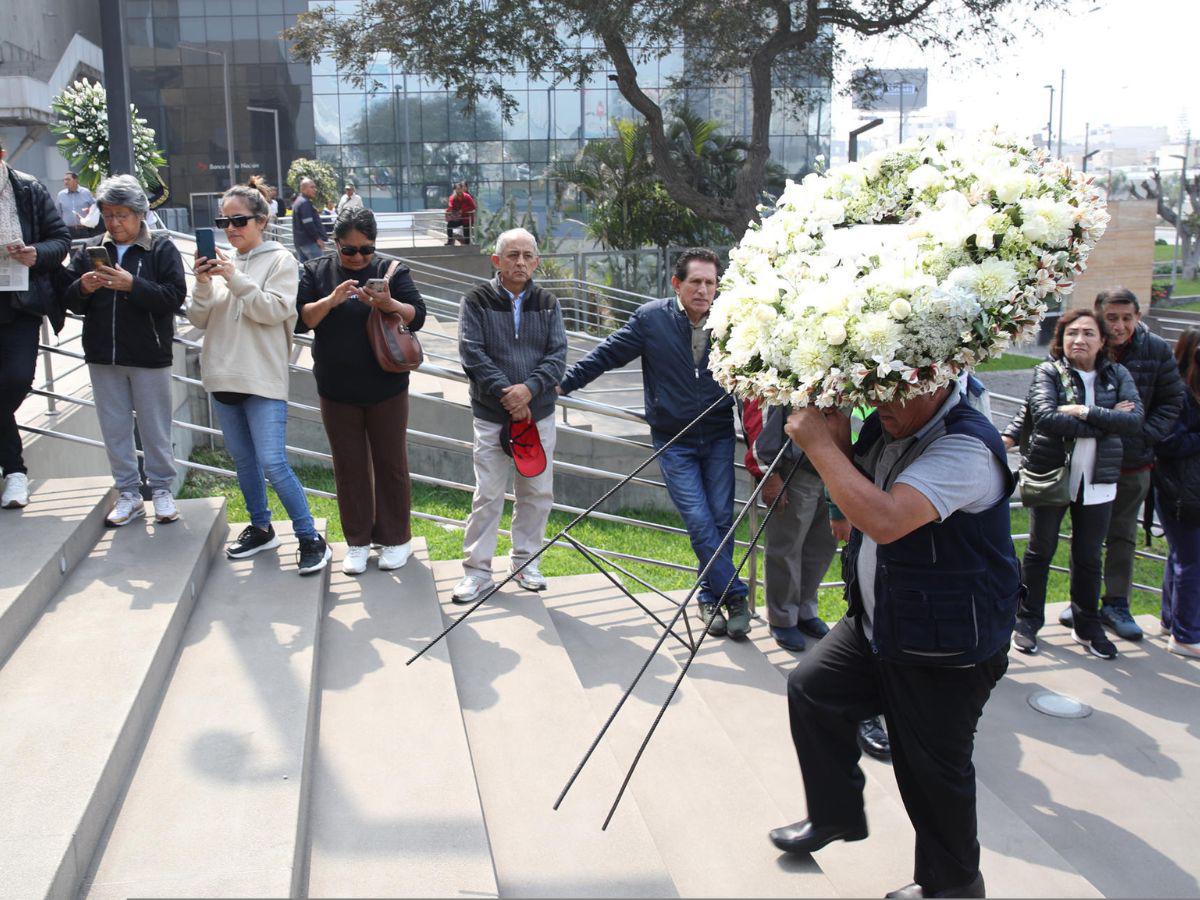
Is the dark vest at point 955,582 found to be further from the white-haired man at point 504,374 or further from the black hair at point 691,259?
the white-haired man at point 504,374

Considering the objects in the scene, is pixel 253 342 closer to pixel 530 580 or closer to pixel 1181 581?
pixel 530 580

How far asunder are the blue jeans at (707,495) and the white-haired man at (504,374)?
0.68 metres

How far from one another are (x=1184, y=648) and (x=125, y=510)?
563cm

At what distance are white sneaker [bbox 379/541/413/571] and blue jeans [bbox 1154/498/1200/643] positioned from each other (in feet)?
13.8

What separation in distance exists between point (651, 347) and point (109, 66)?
151 inches

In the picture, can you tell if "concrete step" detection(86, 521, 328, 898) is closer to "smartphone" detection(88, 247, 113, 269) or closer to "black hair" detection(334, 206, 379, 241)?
"smartphone" detection(88, 247, 113, 269)

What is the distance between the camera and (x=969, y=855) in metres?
2.99

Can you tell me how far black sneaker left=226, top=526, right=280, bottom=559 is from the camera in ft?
16.6

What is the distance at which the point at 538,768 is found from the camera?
371cm

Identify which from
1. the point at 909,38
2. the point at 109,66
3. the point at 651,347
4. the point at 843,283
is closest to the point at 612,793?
the point at 843,283

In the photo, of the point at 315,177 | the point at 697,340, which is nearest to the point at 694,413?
the point at 697,340

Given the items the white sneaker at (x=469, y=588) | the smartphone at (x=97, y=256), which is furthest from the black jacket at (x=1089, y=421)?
the smartphone at (x=97, y=256)

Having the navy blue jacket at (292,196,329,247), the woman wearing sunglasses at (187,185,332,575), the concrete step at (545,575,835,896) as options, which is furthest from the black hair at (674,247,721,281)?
the navy blue jacket at (292,196,329,247)

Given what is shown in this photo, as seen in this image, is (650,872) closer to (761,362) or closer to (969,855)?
(969,855)
